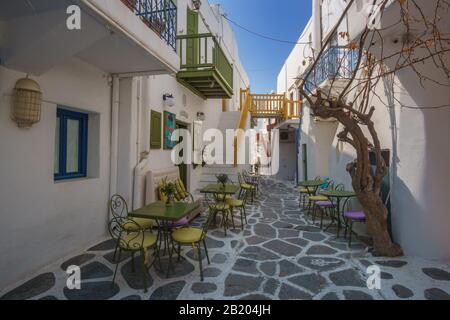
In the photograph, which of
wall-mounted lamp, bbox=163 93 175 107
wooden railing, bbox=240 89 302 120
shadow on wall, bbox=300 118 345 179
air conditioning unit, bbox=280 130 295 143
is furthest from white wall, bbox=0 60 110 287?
air conditioning unit, bbox=280 130 295 143

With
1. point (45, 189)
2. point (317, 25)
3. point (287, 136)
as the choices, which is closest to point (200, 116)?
point (317, 25)

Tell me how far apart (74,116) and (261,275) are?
4.28 metres

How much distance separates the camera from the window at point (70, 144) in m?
4.15

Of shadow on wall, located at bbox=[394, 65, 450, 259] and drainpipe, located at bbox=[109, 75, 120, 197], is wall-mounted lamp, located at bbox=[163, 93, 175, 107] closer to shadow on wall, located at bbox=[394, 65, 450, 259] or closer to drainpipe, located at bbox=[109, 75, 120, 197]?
drainpipe, located at bbox=[109, 75, 120, 197]

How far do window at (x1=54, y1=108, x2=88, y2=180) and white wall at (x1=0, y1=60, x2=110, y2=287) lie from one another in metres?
0.25

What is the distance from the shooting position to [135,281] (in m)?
3.33

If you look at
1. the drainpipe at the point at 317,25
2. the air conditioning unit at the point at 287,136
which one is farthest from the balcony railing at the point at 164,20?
the air conditioning unit at the point at 287,136

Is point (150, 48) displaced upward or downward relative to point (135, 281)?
upward

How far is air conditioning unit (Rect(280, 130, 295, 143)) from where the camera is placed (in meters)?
16.4

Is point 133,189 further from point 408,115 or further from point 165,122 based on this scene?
point 408,115

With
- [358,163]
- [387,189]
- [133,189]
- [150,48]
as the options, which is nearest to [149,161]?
[133,189]

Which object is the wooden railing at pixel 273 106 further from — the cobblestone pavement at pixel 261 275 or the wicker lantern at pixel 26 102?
the wicker lantern at pixel 26 102

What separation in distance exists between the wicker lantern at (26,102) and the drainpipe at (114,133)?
1.79 meters
